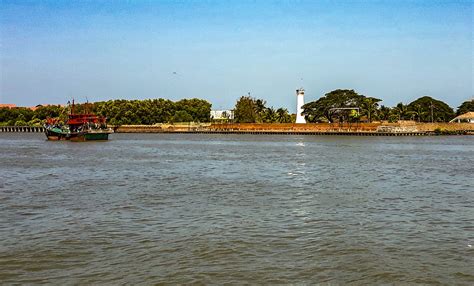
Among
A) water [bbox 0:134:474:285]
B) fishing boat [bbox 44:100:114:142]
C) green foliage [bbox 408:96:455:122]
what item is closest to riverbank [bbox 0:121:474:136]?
green foliage [bbox 408:96:455:122]

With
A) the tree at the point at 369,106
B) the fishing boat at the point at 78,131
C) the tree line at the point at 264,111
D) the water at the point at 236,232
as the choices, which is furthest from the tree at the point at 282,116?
the water at the point at 236,232

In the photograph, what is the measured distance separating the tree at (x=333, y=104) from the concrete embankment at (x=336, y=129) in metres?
3.28

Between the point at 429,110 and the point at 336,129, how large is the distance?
120 ft

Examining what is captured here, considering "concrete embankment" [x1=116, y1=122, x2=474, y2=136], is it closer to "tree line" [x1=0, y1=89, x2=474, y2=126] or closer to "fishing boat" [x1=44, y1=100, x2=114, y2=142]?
"tree line" [x1=0, y1=89, x2=474, y2=126]

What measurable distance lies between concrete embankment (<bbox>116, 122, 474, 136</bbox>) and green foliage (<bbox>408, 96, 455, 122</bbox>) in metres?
15.7

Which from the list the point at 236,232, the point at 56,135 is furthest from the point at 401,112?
the point at 236,232

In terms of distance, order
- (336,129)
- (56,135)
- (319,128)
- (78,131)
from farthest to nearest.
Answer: (319,128) < (336,129) < (56,135) < (78,131)

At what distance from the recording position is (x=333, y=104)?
126m

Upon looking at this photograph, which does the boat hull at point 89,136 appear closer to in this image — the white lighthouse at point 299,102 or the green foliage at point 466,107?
the white lighthouse at point 299,102

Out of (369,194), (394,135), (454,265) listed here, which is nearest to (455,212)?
(369,194)

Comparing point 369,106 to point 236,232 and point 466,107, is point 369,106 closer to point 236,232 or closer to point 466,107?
point 466,107

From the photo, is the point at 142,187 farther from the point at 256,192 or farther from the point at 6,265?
the point at 6,265

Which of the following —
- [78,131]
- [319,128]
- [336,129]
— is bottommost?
[336,129]

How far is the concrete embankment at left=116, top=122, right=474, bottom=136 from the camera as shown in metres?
118
